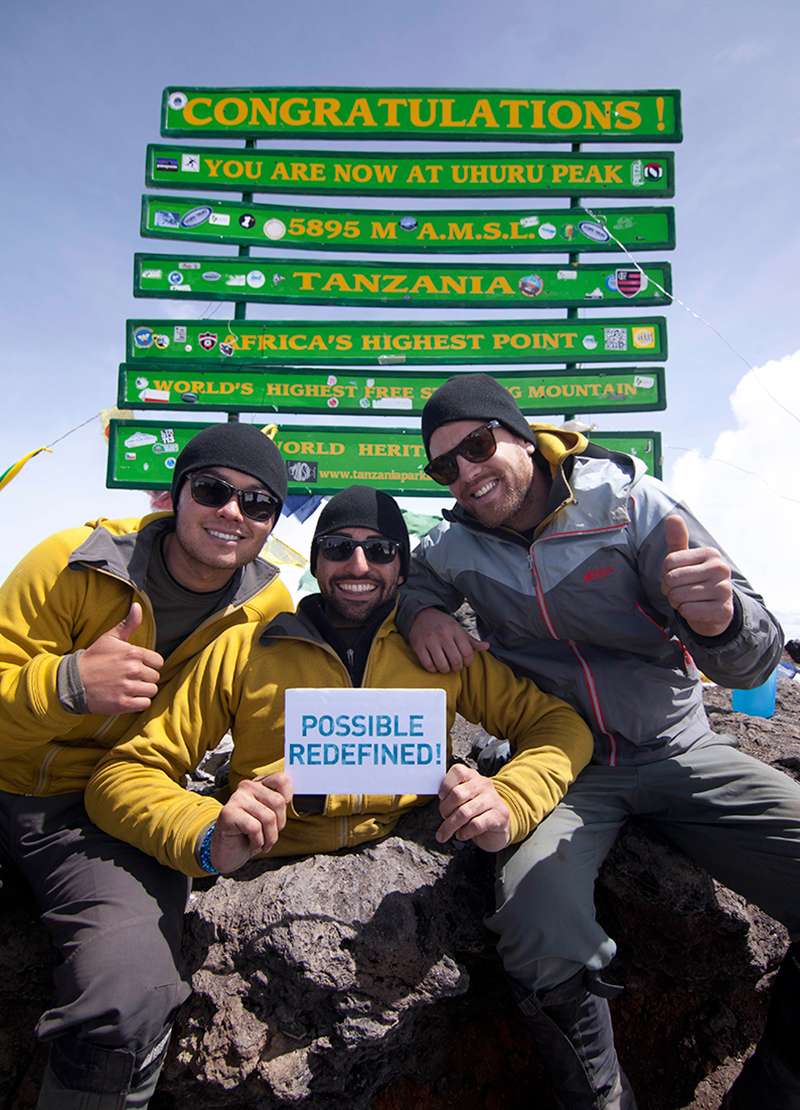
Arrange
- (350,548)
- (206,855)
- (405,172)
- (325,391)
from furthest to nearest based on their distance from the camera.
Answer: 1. (405,172)
2. (325,391)
3. (350,548)
4. (206,855)

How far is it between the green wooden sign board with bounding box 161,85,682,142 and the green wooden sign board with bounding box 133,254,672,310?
1408 mm

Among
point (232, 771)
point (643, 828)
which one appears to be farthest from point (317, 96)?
point (643, 828)

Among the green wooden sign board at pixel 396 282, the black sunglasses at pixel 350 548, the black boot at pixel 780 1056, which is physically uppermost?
the green wooden sign board at pixel 396 282

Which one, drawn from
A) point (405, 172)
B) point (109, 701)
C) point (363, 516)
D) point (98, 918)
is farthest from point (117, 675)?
point (405, 172)

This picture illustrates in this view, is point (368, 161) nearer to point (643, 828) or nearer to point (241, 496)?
point (241, 496)

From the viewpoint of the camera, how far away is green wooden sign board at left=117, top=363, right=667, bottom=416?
19.5 ft

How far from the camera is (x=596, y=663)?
2406 mm

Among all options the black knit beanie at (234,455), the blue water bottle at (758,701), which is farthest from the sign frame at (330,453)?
the black knit beanie at (234,455)

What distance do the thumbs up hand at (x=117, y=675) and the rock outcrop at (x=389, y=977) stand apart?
794 millimetres

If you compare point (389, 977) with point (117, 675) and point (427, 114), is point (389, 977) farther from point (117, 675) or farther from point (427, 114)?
point (427, 114)

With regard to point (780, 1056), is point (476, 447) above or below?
above

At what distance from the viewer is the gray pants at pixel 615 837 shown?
1.79m

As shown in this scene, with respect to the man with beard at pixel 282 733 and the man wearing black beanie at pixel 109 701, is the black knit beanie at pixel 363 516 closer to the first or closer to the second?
the man with beard at pixel 282 733

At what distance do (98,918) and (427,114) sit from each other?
293 inches
